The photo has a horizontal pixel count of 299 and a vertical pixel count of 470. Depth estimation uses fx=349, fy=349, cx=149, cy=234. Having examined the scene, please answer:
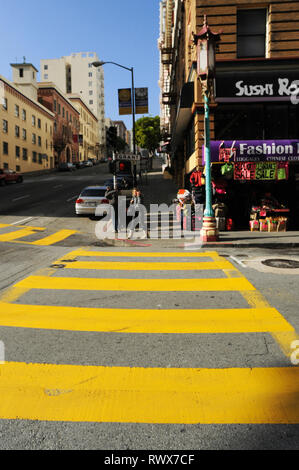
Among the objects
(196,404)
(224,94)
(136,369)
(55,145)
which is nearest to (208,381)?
(196,404)

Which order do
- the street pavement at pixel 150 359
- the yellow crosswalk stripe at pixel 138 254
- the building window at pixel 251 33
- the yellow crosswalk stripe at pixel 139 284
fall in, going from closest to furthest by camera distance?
the street pavement at pixel 150 359
the yellow crosswalk stripe at pixel 139 284
the yellow crosswalk stripe at pixel 138 254
the building window at pixel 251 33

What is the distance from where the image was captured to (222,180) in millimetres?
14375

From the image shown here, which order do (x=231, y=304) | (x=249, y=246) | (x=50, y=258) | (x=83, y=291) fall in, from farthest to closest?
1. (x=249, y=246)
2. (x=50, y=258)
3. (x=83, y=291)
4. (x=231, y=304)

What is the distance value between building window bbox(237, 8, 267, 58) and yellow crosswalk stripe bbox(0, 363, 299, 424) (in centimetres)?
1499

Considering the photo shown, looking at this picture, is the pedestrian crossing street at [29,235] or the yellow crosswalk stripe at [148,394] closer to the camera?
the yellow crosswalk stripe at [148,394]

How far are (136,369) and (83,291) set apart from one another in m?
2.90

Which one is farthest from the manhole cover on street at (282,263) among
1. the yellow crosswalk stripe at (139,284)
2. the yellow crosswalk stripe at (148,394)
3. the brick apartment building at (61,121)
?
the brick apartment building at (61,121)

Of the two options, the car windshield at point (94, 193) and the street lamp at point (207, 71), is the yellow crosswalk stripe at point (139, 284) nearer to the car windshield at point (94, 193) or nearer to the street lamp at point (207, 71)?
the street lamp at point (207, 71)

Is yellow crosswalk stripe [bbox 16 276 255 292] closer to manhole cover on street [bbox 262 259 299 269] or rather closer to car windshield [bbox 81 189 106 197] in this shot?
manhole cover on street [bbox 262 259 299 269]

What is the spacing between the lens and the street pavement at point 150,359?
2503mm

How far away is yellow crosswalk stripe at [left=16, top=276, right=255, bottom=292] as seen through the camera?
20.3 ft

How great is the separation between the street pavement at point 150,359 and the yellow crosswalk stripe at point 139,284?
0.12ft

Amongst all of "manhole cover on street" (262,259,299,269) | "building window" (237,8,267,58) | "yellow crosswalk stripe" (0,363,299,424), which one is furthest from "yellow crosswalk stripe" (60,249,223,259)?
"building window" (237,8,267,58)
